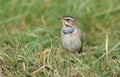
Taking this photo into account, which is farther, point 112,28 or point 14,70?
point 112,28

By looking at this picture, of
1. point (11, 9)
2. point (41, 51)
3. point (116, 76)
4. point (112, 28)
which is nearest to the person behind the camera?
point (116, 76)

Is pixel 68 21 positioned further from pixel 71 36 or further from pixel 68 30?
pixel 71 36

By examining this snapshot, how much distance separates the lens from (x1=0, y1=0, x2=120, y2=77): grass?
8227mm

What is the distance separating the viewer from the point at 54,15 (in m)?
11.9

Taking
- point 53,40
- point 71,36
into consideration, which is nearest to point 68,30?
point 71,36

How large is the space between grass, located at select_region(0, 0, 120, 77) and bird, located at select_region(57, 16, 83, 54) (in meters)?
0.15

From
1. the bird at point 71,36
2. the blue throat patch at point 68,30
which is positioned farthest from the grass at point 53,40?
the blue throat patch at point 68,30

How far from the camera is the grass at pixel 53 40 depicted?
27.0ft

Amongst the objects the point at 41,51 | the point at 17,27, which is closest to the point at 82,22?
the point at 17,27

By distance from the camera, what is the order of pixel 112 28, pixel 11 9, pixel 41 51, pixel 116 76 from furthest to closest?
pixel 11 9 → pixel 112 28 → pixel 41 51 → pixel 116 76

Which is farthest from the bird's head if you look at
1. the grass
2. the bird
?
the grass

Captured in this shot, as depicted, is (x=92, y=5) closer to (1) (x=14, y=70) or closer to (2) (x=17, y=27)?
(2) (x=17, y=27)

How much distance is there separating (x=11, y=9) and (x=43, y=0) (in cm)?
70

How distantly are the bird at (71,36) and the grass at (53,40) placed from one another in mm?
148
